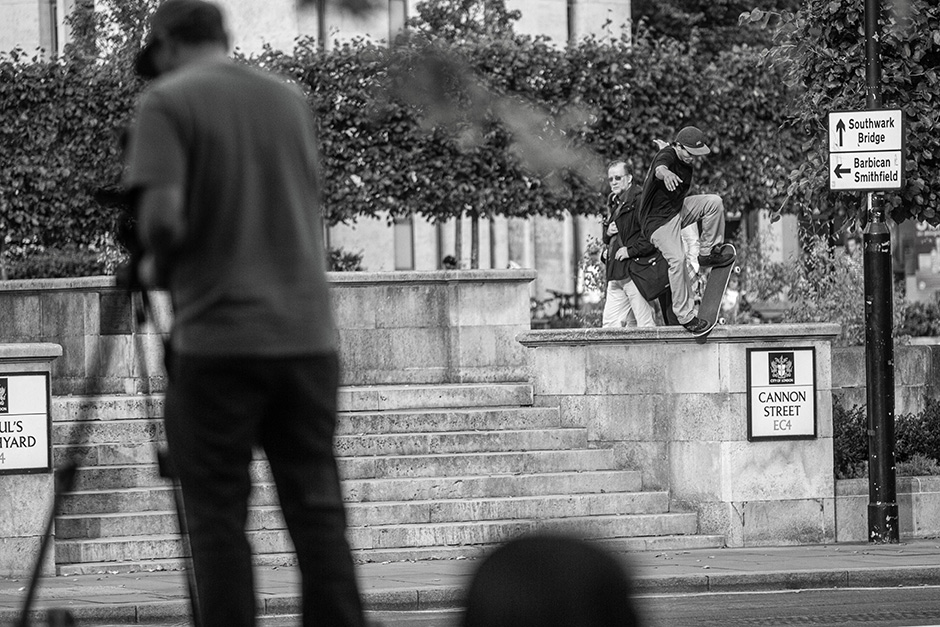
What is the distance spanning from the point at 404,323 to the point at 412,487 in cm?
350

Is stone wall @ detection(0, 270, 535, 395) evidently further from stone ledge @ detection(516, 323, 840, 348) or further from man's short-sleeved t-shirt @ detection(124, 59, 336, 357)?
man's short-sleeved t-shirt @ detection(124, 59, 336, 357)

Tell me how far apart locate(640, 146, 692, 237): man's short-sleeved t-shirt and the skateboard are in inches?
22.1

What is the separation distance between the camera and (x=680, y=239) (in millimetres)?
14672

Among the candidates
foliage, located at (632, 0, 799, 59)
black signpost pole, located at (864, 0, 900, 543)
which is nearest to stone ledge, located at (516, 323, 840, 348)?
black signpost pole, located at (864, 0, 900, 543)

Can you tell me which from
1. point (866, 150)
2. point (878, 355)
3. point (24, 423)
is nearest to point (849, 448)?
point (878, 355)

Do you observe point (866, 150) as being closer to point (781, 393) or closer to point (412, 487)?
point (781, 393)

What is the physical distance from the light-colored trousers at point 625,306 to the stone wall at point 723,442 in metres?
0.78

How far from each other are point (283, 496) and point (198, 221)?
78cm

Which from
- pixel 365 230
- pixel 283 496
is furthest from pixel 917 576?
pixel 365 230

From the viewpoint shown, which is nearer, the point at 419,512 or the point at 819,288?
the point at 419,512

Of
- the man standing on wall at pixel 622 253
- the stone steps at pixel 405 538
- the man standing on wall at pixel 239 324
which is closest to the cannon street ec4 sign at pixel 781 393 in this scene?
the stone steps at pixel 405 538

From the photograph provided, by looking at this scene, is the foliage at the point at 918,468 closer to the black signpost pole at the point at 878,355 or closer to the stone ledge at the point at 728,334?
the black signpost pole at the point at 878,355

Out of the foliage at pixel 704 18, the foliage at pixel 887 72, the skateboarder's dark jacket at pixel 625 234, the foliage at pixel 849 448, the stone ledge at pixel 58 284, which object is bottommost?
the foliage at pixel 849 448

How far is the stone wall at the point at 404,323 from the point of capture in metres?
16.9
